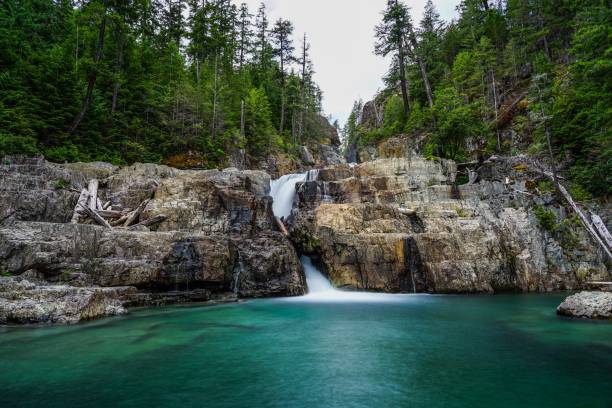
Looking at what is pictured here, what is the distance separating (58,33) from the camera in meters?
28.6

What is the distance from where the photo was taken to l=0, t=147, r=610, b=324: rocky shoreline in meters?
12.0

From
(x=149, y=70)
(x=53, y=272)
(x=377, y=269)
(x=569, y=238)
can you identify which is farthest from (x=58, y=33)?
(x=569, y=238)

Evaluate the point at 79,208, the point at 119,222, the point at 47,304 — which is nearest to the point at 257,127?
the point at 119,222

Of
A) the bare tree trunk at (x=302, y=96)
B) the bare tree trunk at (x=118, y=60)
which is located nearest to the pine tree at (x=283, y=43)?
the bare tree trunk at (x=302, y=96)

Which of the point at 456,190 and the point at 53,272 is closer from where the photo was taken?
the point at 53,272

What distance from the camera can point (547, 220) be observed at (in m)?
16.9

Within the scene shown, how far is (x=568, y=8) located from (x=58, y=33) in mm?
45148

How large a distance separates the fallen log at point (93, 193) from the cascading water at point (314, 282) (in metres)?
10.0

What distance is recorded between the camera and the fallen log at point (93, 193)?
1578cm

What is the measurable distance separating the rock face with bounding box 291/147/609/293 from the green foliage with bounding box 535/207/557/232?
30cm

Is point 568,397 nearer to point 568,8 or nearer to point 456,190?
point 456,190

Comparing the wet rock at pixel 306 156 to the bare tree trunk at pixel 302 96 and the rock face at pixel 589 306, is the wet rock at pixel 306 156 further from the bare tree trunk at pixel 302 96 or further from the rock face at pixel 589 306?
the rock face at pixel 589 306

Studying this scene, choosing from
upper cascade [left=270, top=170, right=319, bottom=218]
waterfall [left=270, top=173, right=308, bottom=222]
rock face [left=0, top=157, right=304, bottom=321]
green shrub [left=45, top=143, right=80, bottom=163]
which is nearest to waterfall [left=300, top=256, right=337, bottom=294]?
rock face [left=0, top=157, right=304, bottom=321]

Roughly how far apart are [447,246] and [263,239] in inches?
359
